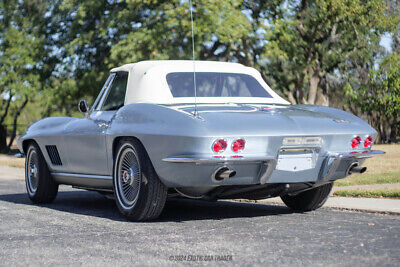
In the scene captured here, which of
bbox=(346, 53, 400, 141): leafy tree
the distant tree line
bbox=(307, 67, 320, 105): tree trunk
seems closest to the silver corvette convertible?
the distant tree line

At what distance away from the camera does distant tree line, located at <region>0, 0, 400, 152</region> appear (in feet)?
75.0

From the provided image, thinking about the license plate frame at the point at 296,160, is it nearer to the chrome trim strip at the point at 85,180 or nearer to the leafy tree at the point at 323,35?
the chrome trim strip at the point at 85,180

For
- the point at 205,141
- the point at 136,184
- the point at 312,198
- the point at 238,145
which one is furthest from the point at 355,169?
the point at 136,184

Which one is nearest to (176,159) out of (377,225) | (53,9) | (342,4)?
(377,225)

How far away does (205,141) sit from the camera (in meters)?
5.60

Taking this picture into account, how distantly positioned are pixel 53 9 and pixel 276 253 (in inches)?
1005

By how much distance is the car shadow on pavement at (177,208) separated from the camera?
700 centimetres

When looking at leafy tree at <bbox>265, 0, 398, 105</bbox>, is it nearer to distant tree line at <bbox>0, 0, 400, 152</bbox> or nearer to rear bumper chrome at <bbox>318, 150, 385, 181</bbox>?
distant tree line at <bbox>0, 0, 400, 152</bbox>

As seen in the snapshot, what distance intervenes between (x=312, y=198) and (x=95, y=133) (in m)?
2.53

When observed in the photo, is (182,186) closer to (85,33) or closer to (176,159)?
(176,159)

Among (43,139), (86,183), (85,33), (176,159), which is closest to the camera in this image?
(176,159)

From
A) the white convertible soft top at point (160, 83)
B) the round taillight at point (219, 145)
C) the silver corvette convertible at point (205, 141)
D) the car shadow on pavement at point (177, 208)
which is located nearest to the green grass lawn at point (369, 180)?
the car shadow on pavement at point (177, 208)

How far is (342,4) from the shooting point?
2431cm

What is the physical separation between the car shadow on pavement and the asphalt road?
0.01 metres
